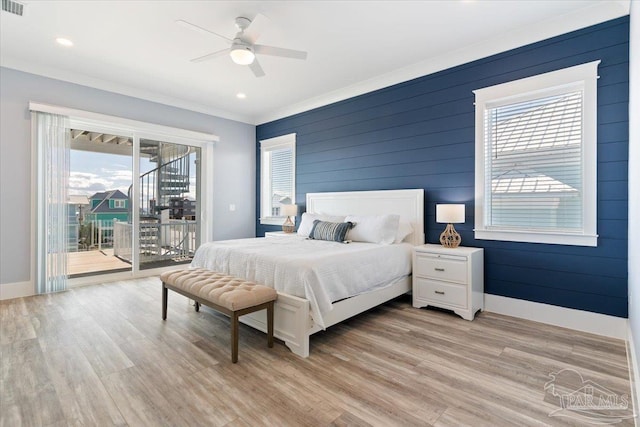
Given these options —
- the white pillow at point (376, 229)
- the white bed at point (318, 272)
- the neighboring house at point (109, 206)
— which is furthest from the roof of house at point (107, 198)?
the white pillow at point (376, 229)

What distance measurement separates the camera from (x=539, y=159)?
125 inches

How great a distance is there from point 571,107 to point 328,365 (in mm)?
3272

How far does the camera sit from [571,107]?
2.99 meters

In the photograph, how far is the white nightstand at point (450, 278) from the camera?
318cm

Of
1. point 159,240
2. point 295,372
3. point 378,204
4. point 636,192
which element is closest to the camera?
point 636,192

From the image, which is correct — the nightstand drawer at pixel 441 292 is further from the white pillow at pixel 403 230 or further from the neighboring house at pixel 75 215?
the neighboring house at pixel 75 215

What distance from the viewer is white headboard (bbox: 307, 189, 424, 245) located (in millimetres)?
3963

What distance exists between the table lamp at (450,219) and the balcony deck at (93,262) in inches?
187

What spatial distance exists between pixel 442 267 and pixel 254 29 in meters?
3.01

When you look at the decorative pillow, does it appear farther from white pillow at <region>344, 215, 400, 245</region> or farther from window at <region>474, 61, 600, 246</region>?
window at <region>474, 61, 600, 246</region>

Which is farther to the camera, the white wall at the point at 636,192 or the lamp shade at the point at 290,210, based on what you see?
the lamp shade at the point at 290,210

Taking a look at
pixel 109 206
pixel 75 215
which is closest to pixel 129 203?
pixel 109 206

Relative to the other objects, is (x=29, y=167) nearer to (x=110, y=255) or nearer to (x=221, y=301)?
(x=110, y=255)

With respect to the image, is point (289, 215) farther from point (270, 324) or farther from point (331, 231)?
point (270, 324)
